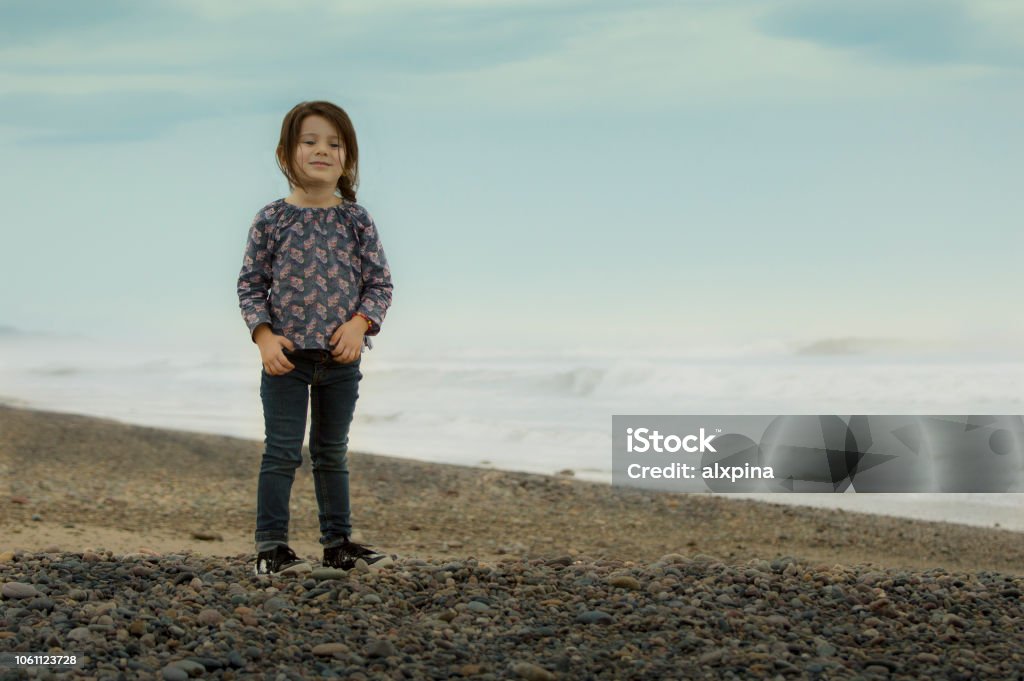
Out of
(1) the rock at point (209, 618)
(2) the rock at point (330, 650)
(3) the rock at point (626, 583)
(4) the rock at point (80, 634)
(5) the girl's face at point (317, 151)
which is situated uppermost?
(5) the girl's face at point (317, 151)

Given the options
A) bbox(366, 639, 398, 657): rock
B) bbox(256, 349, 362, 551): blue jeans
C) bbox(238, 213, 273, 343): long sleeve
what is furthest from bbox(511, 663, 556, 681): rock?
bbox(238, 213, 273, 343): long sleeve

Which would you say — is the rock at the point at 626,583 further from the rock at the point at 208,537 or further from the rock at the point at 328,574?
the rock at the point at 208,537

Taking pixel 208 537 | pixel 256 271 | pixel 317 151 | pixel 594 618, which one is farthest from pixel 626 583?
pixel 208 537

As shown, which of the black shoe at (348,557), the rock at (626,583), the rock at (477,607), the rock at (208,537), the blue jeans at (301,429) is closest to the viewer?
the rock at (477,607)

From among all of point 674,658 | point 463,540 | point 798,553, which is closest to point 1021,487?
point 798,553

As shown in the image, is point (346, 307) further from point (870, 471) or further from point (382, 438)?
point (382, 438)

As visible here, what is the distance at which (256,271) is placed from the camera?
16.8 ft

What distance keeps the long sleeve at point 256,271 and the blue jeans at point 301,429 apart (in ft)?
0.96

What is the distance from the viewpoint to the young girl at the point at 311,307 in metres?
5.02

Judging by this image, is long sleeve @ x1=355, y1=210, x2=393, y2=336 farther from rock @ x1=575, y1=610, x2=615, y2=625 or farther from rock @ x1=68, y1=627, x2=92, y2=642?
rock @ x1=68, y1=627, x2=92, y2=642

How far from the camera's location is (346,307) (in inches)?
200

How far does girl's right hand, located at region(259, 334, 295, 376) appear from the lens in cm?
495

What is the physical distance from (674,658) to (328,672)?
123 cm

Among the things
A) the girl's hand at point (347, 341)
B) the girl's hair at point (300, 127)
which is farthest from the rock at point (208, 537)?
the girl's hair at point (300, 127)
